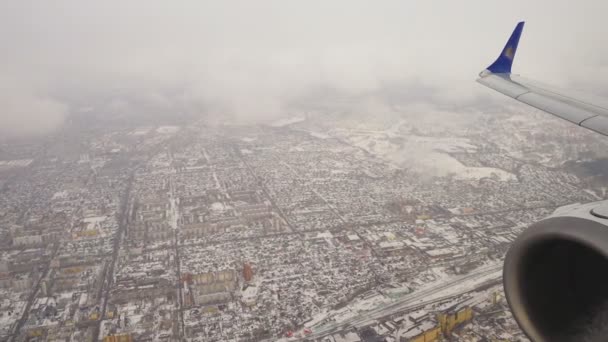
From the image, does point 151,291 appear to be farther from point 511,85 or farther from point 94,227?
point 511,85

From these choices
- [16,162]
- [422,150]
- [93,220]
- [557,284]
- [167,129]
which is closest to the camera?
[557,284]

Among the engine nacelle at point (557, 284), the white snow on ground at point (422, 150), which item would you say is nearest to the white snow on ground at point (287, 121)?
the white snow on ground at point (422, 150)

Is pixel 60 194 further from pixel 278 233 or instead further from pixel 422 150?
pixel 422 150

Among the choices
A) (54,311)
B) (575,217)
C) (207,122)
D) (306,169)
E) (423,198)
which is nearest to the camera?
(575,217)

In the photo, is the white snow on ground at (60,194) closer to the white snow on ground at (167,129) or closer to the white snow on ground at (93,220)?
the white snow on ground at (93,220)

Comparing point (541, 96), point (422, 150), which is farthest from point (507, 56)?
point (422, 150)

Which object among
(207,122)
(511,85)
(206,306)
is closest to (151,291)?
(206,306)
